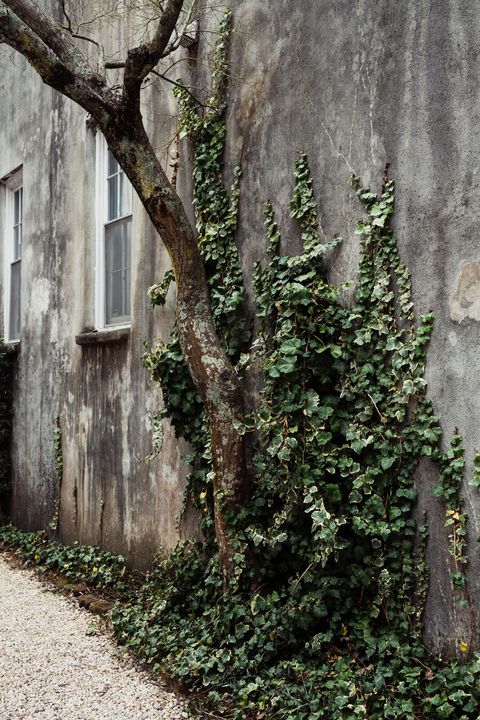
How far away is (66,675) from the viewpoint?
4742 mm

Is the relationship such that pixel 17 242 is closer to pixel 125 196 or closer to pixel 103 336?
pixel 125 196

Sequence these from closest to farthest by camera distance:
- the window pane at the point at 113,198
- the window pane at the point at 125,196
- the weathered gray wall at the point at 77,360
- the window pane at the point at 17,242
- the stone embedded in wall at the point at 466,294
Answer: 1. the stone embedded in wall at the point at 466,294
2. the weathered gray wall at the point at 77,360
3. the window pane at the point at 125,196
4. the window pane at the point at 113,198
5. the window pane at the point at 17,242

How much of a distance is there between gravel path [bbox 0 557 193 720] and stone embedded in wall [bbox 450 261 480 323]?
8.38ft

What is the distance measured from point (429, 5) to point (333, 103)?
2.67 ft

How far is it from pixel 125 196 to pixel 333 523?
4.41 meters

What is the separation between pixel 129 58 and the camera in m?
4.87

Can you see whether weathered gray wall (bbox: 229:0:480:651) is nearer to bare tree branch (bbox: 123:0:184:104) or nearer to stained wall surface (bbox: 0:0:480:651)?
stained wall surface (bbox: 0:0:480:651)

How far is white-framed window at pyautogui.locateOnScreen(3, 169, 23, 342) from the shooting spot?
33.5 ft

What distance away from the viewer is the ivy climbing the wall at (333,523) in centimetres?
393

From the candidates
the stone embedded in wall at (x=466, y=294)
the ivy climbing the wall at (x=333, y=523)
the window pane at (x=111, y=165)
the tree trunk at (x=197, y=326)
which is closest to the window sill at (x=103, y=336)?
the window pane at (x=111, y=165)

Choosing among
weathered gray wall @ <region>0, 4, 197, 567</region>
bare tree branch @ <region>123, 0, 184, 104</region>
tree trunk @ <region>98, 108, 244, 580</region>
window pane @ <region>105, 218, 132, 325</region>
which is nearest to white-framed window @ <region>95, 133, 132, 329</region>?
window pane @ <region>105, 218, 132, 325</region>

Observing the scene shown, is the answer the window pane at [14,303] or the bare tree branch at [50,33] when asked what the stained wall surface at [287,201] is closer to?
the bare tree branch at [50,33]

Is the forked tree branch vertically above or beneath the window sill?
above

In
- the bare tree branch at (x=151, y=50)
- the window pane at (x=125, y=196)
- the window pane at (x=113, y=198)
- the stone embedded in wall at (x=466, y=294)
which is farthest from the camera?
the window pane at (x=113, y=198)
